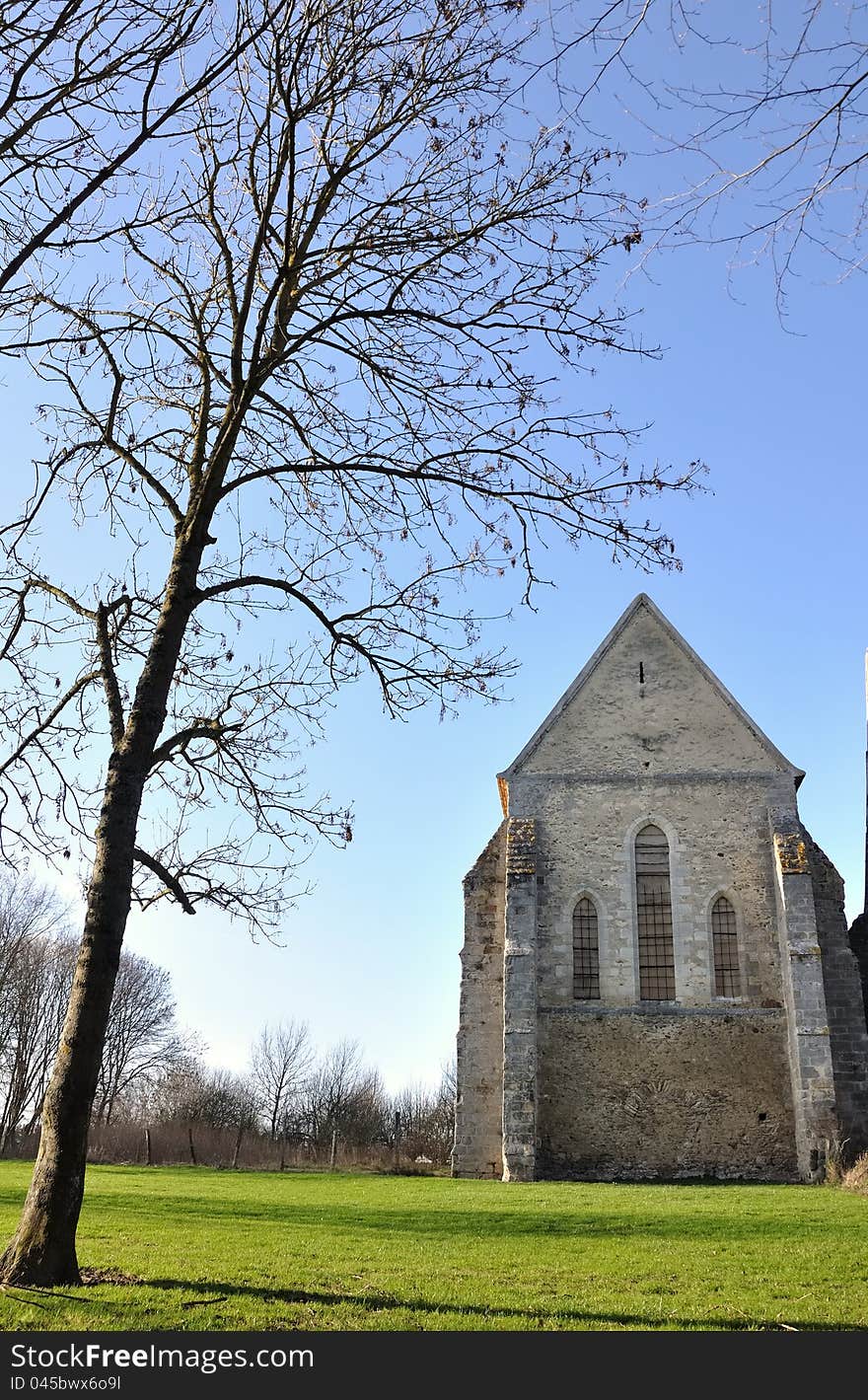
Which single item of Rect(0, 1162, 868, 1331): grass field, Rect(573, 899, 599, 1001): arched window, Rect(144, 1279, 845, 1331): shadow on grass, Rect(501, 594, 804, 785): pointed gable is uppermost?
Rect(501, 594, 804, 785): pointed gable

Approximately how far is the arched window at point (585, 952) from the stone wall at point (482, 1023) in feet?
5.54

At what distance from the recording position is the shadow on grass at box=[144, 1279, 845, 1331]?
20.0ft

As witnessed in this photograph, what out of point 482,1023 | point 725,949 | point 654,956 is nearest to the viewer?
point 725,949

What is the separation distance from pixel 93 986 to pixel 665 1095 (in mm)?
16324

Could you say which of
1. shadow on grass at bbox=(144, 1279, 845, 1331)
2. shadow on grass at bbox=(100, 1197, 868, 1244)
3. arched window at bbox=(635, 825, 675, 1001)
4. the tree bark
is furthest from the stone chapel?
the tree bark

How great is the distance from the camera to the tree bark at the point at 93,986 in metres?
6.46

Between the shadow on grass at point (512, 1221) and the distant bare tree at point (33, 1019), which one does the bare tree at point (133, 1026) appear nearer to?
the distant bare tree at point (33, 1019)

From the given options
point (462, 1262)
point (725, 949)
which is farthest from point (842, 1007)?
point (462, 1262)

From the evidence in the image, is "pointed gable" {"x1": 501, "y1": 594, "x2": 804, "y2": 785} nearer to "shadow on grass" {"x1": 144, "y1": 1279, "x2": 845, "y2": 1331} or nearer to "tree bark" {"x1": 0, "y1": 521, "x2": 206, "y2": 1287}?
"tree bark" {"x1": 0, "y1": 521, "x2": 206, "y2": 1287}

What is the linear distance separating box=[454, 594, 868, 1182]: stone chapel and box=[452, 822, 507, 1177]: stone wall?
4 cm

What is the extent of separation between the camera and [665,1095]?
20812 mm

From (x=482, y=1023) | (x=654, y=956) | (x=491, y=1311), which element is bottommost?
(x=491, y=1311)

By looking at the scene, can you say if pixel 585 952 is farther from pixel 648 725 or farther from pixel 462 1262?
pixel 462 1262

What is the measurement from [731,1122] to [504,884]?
652 cm
